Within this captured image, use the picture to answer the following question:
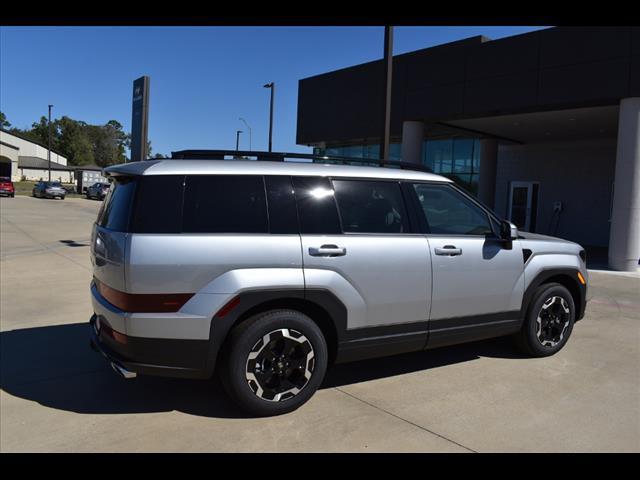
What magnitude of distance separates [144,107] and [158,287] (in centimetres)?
1017

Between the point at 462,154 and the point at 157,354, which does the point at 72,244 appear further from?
the point at 462,154

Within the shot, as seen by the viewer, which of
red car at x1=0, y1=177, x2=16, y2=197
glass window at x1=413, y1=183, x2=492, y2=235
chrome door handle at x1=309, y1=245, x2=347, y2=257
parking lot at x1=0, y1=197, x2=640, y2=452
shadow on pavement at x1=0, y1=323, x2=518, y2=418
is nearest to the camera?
parking lot at x1=0, y1=197, x2=640, y2=452

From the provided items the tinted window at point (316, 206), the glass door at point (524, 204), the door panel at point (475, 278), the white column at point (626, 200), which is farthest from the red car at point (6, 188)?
the door panel at point (475, 278)

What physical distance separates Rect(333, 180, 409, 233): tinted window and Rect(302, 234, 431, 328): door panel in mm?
102

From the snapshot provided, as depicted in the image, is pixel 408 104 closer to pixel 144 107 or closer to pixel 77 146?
pixel 144 107

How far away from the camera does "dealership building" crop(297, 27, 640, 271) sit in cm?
1226

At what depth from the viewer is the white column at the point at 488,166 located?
19734 mm

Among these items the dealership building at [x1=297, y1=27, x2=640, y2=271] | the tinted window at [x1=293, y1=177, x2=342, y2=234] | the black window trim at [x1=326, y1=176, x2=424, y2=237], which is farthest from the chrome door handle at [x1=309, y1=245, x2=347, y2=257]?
the dealership building at [x1=297, y1=27, x2=640, y2=271]

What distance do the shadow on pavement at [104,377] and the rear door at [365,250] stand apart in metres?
0.82

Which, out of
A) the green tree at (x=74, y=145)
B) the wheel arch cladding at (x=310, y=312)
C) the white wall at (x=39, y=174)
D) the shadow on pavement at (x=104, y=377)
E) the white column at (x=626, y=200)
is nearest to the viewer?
the wheel arch cladding at (x=310, y=312)

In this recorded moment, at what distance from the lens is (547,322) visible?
5188mm

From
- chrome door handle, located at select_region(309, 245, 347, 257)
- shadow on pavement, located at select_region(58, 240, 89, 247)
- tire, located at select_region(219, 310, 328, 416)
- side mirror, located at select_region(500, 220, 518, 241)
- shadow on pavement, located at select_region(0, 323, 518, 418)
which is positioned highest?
side mirror, located at select_region(500, 220, 518, 241)

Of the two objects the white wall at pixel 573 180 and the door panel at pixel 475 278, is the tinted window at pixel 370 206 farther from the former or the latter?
the white wall at pixel 573 180

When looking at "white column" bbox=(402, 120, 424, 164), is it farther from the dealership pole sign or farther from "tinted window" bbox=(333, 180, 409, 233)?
"tinted window" bbox=(333, 180, 409, 233)
